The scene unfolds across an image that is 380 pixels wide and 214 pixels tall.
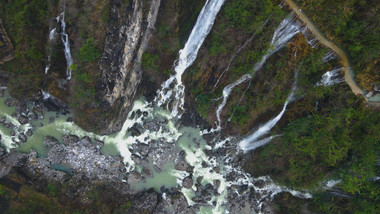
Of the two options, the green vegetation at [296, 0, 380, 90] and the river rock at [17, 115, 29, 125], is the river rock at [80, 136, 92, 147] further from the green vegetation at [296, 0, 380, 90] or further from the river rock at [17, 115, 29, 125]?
the green vegetation at [296, 0, 380, 90]

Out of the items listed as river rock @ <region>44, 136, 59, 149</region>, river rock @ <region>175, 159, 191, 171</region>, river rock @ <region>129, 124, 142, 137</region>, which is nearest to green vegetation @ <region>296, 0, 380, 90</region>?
river rock @ <region>175, 159, 191, 171</region>

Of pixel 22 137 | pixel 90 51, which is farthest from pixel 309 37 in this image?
pixel 22 137

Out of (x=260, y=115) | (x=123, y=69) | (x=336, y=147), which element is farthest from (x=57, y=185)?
(x=336, y=147)

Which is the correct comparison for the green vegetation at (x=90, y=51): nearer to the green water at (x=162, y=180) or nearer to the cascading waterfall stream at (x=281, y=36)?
the green water at (x=162, y=180)

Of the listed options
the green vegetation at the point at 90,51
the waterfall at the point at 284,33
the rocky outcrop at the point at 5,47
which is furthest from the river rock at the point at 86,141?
the waterfall at the point at 284,33

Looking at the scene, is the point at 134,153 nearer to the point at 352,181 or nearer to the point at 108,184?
the point at 108,184
